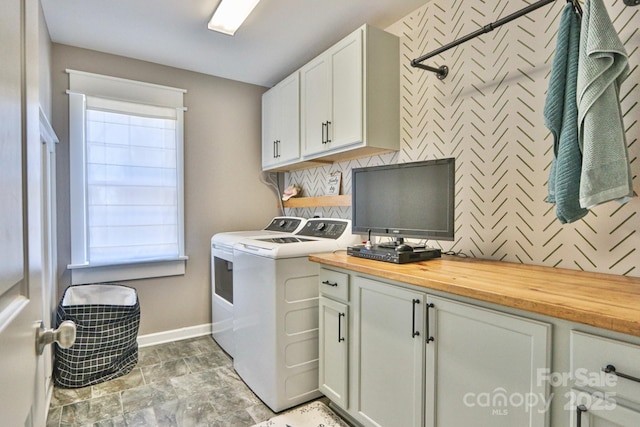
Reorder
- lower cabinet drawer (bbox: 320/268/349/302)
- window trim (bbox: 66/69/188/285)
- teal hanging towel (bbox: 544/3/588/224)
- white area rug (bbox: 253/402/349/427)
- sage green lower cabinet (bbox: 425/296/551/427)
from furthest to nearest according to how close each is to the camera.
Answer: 1. window trim (bbox: 66/69/188/285)
2. white area rug (bbox: 253/402/349/427)
3. lower cabinet drawer (bbox: 320/268/349/302)
4. teal hanging towel (bbox: 544/3/588/224)
5. sage green lower cabinet (bbox: 425/296/551/427)

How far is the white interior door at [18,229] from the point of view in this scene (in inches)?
19.3

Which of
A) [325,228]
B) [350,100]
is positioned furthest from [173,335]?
[350,100]

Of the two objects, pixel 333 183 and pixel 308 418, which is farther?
pixel 333 183

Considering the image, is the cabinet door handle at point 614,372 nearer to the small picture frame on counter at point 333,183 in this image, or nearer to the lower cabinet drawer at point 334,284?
the lower cabinet drawer at point 334,284

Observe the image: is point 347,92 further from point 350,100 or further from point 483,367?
point 483,367

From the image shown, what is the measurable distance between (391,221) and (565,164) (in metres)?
0.86

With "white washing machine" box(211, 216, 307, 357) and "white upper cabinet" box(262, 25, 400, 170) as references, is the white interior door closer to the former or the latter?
"white upper cabinet" box(262, 25, 400, 170)

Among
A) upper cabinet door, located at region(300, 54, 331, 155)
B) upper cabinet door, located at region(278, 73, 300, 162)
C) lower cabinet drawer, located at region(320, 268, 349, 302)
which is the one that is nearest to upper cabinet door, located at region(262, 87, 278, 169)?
upper cabinet door, located at region(278, 73, 300, 162)

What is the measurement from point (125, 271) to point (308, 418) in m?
1.93

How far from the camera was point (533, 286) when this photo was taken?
116 centimetres

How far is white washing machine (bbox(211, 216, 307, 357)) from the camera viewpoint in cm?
269

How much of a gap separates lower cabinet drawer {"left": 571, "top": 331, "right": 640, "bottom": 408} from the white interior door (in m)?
1.24

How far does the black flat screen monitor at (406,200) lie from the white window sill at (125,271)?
183 cm

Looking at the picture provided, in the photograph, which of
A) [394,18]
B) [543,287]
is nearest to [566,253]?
[543,287]
